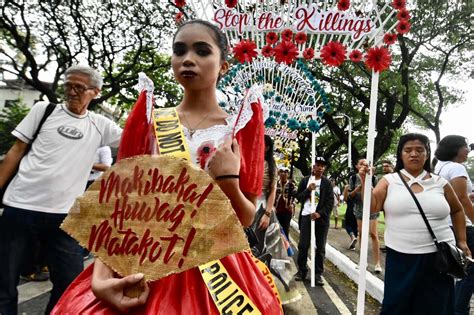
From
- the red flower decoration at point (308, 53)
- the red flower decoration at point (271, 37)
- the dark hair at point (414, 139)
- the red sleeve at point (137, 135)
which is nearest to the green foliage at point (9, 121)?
the red flower decoration at point (271, 37)

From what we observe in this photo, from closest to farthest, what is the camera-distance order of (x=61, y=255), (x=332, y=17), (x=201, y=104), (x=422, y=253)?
(x=201, y=104), (x=61, y=255), (x=422, y=253), (x=332, y=17)

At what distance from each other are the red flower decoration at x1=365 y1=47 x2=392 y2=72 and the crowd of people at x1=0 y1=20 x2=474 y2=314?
73 centimetres

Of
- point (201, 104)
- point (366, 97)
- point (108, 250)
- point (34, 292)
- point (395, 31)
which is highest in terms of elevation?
point (366, 97)

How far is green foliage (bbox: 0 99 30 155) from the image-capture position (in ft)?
39.5

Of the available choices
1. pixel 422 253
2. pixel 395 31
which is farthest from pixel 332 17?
pixel 422 253

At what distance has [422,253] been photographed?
2.75 meters

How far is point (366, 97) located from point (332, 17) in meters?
12.2

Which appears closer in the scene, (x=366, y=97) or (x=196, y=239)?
(x=196, y=239)

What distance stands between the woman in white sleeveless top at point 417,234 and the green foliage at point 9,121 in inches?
477

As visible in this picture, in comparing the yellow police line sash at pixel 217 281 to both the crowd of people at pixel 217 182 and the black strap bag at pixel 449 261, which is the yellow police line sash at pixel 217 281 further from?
the black strap bag at pixel 449 261

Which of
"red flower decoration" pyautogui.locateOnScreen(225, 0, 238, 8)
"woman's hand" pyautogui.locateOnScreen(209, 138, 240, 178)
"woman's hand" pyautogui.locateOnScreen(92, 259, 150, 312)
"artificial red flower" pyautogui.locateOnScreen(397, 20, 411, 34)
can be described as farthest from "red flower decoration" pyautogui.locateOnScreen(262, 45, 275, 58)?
"woman's hand" pyautogui.locateOnScreen(92, 259, 150, 312)

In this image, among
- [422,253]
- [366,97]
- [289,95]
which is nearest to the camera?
[422,253]

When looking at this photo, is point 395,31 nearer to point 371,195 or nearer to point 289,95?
point 371,195

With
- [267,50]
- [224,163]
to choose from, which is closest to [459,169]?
[267,50]
